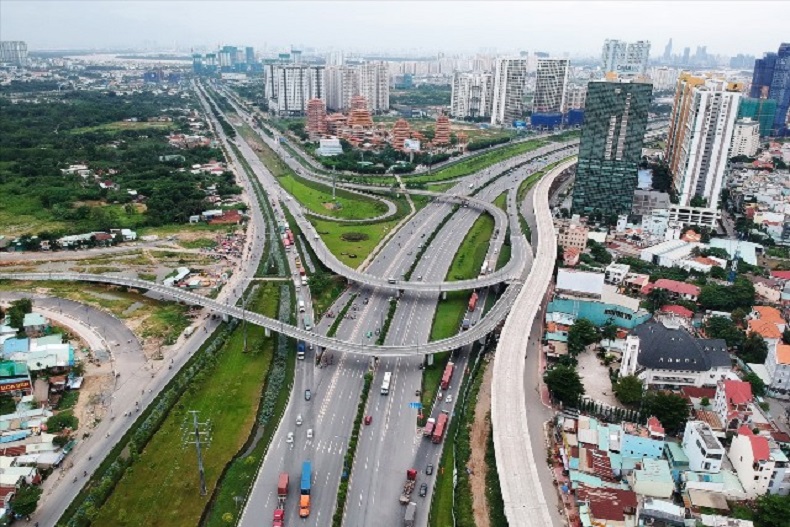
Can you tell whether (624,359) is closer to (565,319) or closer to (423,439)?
(565,319)

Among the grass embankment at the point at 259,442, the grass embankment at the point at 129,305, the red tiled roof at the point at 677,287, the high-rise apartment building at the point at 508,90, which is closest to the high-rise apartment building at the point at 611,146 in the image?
the red tiled roof at the point at 677,287

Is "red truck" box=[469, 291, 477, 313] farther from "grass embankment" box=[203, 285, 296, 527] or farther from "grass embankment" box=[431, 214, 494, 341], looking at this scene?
"grass embankment" box=[203, 285, 296, 527]

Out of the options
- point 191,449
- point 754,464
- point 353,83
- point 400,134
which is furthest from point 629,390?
point 353,83

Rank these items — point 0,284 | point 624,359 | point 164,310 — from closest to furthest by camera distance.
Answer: point 624,359
point 164,310
point 0,284

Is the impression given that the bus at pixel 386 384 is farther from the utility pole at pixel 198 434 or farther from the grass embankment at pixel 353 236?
the grass embankment at pixel 353 236

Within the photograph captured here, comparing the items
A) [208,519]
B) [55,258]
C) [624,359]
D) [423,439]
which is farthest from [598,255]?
[55,258]
